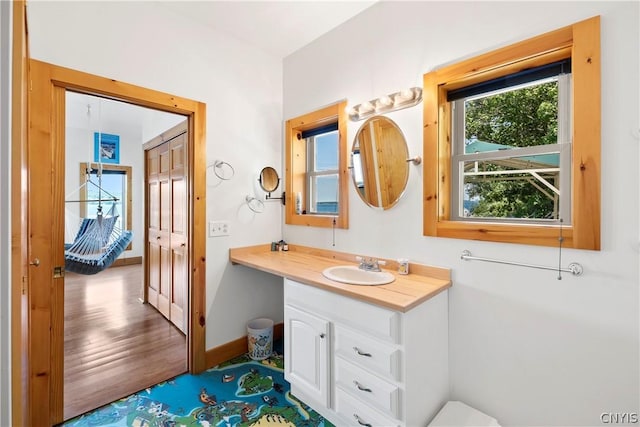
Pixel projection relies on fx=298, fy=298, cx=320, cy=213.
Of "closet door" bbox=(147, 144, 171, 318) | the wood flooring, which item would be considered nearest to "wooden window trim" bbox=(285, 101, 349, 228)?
"closet door" bbox=(147, 144, 171, 318)

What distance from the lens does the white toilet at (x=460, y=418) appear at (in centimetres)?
152

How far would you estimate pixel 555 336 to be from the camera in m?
1.42

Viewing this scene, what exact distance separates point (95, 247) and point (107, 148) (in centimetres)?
276

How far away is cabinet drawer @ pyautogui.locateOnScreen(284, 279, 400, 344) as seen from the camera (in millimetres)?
1414

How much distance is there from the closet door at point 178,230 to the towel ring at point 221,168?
0.60 meters

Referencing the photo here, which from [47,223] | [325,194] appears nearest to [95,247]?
[47,223]

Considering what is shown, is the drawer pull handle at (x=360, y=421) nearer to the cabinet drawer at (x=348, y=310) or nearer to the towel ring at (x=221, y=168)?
the cabinet drawer at (x=348, y=310)

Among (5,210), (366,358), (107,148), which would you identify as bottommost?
(366,358)

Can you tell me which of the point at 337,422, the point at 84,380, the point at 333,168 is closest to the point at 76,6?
the point at 333,168

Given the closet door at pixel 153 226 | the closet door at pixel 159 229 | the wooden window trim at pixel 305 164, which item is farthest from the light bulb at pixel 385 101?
the closet door at pixel 153 226

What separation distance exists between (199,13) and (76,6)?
2.39 ft

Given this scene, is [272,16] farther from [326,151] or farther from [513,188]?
[513,188]

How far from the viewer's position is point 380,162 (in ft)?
6.85

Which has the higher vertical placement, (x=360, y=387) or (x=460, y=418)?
(x=360, y=387)
